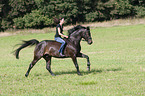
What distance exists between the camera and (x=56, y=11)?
62.7 metres

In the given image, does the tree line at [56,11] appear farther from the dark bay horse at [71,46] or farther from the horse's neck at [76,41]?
the horse's neck at [76,41]

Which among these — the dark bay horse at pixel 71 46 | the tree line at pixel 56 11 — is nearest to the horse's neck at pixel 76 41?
the dark bay horse at pixel 71 46

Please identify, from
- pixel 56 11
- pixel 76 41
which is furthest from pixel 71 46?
pixel 56 11

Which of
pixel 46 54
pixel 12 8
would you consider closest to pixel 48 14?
pixel 12 8

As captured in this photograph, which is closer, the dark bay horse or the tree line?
the dark bay horse

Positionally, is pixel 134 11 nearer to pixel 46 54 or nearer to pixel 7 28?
pixel 7 28

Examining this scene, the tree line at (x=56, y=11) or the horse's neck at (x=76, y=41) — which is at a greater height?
the horse's neck at (x=76, y=41)

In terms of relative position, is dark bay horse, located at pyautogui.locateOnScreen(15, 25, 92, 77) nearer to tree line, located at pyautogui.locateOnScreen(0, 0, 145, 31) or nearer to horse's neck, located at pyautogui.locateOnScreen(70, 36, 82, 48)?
horse's neck, located at pyautogui.locateOnScreen(70, 36, 82, 48)

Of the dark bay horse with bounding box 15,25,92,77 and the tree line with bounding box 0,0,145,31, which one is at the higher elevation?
the dark bay horse with bounding box 15,25,92,77

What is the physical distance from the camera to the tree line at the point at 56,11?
60.1 m

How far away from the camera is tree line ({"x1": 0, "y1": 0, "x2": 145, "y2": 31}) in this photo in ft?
197

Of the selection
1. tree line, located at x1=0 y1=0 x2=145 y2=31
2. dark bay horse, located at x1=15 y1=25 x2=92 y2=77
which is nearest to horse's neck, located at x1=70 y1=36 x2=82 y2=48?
dark bay horse, located at x1=15 y1=25 x2=92 y2=77

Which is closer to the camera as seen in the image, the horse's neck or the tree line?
the horse's neck

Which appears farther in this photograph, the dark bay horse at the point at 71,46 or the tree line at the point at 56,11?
the tree line at the point at 56,11
